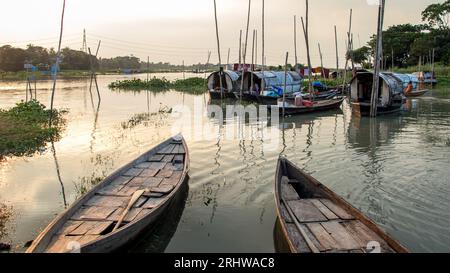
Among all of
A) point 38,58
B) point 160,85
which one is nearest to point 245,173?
point 160,85

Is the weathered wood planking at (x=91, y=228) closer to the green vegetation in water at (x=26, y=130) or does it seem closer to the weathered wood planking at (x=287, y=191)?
the weathered wood planking at (x=287, y=191)

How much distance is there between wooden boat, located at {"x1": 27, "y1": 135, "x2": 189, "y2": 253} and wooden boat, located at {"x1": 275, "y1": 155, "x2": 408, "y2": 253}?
2030mm

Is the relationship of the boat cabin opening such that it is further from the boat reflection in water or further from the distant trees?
the distant trees

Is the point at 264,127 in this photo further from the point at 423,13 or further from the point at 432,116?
the point at 423,13

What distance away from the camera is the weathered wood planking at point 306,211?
5.91 metres

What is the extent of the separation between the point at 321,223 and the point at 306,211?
51 cm

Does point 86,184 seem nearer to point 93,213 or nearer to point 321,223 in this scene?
point 93,213

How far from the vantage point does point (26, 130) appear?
1370cm

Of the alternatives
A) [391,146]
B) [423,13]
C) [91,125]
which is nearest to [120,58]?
[423,13]

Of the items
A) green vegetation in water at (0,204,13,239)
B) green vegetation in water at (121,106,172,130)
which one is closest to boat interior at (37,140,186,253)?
green vegetation in water at (0,204,13,239)

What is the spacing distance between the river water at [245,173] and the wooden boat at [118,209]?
49 cm

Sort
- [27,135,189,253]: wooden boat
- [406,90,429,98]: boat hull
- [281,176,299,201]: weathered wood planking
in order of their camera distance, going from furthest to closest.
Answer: [406,90,429,98]: boat hull < [281,176,299,201]: weathered wood planking < [27,135,189,253]: wooden boat

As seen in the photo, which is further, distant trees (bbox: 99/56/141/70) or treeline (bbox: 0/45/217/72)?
distant trees (bbox: 99/56/141/70)

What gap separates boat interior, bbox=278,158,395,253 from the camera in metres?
5.00
